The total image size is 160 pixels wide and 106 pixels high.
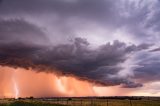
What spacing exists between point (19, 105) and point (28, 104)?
95.9 inches

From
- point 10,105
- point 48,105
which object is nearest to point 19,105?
point 10,105

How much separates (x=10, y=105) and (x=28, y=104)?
4694 mm

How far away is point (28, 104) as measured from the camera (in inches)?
2776

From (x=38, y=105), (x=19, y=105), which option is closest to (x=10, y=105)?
(x=19, y=105)

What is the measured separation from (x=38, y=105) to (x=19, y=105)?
5.73 meters

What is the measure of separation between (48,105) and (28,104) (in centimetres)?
588

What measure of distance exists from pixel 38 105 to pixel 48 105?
8.49ft

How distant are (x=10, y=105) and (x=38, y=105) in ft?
25.6

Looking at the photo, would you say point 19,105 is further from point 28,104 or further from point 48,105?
point 48,105

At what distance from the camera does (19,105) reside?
7069cm

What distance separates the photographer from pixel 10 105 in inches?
2768

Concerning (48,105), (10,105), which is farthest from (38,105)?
(10,105)

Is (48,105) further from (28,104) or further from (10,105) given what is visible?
(10,105)

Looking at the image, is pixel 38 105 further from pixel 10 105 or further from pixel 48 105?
pixel 10 105
